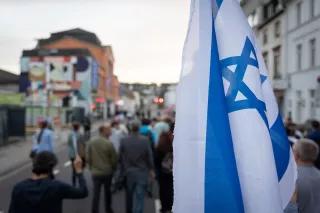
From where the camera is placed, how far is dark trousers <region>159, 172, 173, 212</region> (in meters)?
9.56

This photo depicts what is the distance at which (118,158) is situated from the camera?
9.34 m

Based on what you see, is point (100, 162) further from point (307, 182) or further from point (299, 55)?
point (299, 55)

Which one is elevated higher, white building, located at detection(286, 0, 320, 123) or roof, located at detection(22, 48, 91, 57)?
roof, located at detection(22, 48, 91, 57)

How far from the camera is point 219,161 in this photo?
127 inches

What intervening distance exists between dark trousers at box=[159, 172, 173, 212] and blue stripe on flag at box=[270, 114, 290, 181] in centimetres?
581

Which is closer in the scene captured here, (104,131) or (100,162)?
(100,162)

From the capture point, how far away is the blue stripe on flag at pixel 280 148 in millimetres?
3582

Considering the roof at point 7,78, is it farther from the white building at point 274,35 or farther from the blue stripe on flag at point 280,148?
the blue stripe on flag at point 280,148

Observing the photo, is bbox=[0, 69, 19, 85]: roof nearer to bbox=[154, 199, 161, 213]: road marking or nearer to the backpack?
bbox=[154, 199, 161, 213]: road marking

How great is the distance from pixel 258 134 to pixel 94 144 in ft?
20.9

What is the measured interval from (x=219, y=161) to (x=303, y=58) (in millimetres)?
Result: 30002

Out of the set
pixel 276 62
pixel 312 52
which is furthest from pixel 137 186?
pixel 276 62

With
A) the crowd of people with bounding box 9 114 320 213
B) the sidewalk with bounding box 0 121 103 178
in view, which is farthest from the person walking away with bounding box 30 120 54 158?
the sidewalk with bounding box 0 121 103 178

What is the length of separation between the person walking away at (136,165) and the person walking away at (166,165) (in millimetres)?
291
